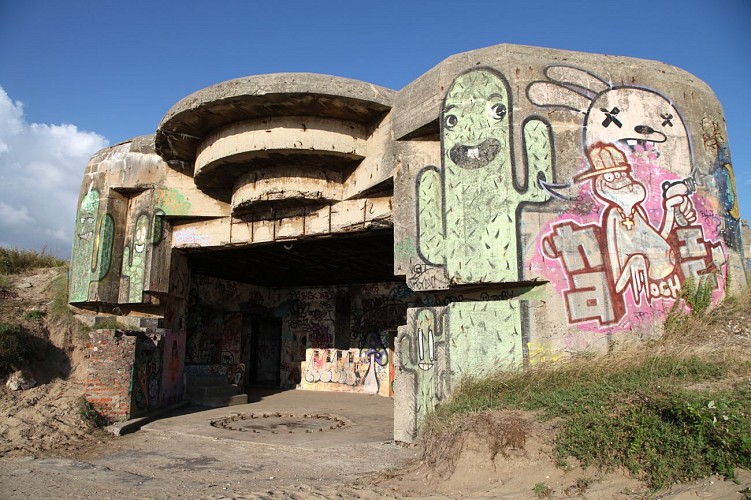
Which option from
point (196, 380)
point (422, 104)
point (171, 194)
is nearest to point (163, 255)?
point (171, 194)

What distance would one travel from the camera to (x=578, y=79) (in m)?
8.08

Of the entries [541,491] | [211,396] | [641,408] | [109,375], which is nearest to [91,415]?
[109,375]

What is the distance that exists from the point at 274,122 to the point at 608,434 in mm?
7352

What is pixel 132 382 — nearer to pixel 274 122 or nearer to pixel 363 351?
pixel 274 122

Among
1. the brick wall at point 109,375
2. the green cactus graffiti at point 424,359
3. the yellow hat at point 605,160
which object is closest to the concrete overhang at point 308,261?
the green cactus graffiti at point 424,359

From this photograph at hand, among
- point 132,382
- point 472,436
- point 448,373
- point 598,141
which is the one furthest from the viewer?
point 132,382

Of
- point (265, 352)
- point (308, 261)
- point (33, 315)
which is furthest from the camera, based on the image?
point (265, 352)

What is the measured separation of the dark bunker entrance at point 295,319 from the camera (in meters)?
14.7

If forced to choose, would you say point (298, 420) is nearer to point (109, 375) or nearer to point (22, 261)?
point (109, 375)

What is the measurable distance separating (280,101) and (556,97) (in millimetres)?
4492

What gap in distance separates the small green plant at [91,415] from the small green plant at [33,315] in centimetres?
275

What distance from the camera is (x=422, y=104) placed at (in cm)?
855

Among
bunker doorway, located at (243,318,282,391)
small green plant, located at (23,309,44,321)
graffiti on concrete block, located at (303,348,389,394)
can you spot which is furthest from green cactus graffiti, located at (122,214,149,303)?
bunker doorway, located at (243,318,282,391)

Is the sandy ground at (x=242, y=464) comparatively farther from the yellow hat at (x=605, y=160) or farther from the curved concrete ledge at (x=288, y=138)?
the curved concrete ledge at (x=288, y=138)
